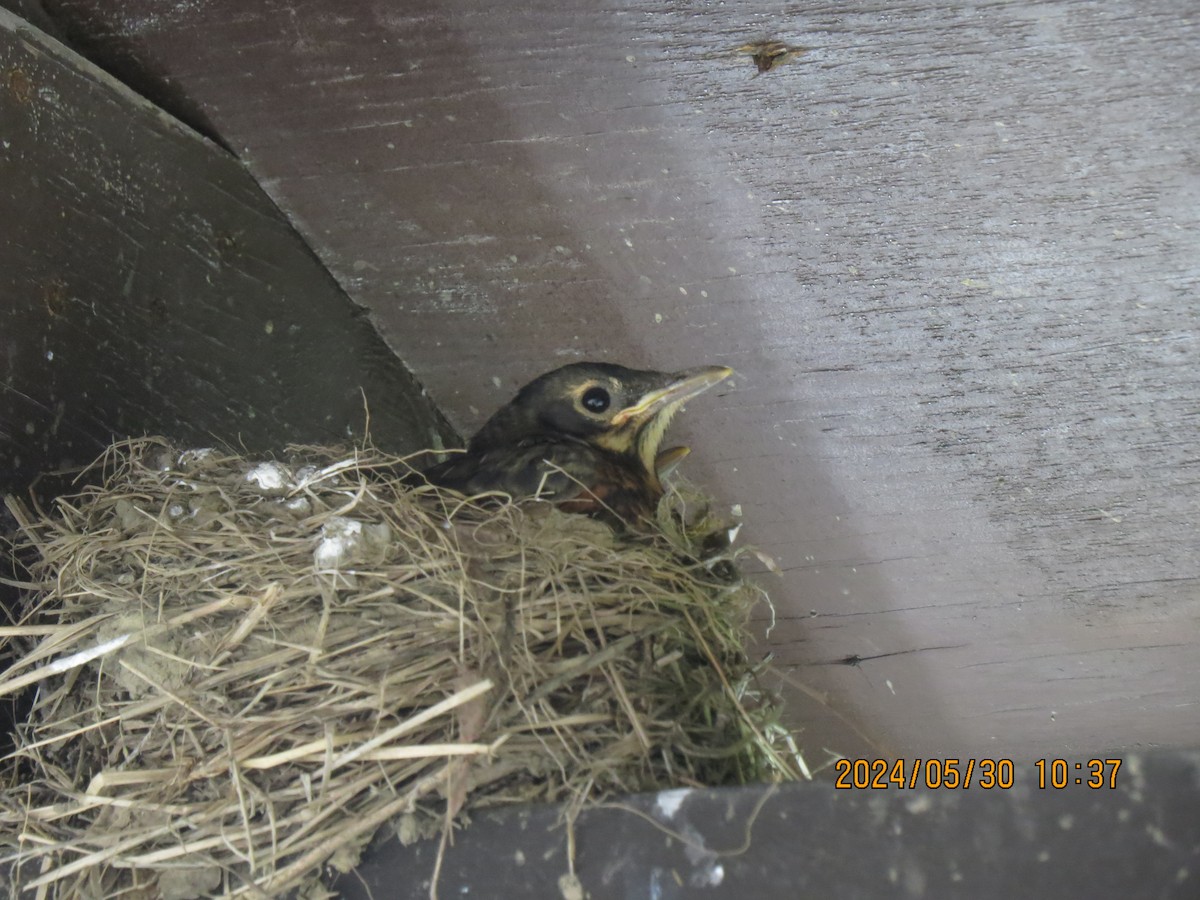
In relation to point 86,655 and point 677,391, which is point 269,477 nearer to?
point 86,655

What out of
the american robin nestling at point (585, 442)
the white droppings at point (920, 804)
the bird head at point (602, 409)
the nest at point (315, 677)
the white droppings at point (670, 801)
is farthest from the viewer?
the bird head at point (602, 409)

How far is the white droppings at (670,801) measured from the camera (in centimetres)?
132

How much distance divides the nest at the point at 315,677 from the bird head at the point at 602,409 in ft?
1.47

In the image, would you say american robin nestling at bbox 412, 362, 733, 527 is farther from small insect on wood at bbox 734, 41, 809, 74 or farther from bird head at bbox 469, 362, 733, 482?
small insect on wood at bbox 734, 41, 809, 74

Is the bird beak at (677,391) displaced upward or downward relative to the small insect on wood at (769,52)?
downward

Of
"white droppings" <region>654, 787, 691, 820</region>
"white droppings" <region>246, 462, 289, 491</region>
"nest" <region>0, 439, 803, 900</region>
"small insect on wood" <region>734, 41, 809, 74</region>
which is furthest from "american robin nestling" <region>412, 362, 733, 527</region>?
"white droppings" <region>654, 787, 691, 820</region>

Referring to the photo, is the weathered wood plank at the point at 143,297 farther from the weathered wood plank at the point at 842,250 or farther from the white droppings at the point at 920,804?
the white droppings at the point at 920,804

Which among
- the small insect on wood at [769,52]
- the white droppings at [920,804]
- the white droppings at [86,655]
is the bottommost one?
the white droppings at [920,804]

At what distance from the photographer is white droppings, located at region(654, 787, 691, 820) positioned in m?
1.32

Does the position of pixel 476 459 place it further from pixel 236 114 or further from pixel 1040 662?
pixel 1040 662

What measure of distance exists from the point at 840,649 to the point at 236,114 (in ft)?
5.36

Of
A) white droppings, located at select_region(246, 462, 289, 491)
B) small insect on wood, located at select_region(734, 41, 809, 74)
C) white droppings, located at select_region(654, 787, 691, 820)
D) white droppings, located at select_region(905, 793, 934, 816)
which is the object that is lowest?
white droppings, located at select_region(905, 793, 934, 816)

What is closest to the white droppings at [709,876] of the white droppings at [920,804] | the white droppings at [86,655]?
the white droppings at [920,804]

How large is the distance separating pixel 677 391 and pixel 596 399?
197mm
